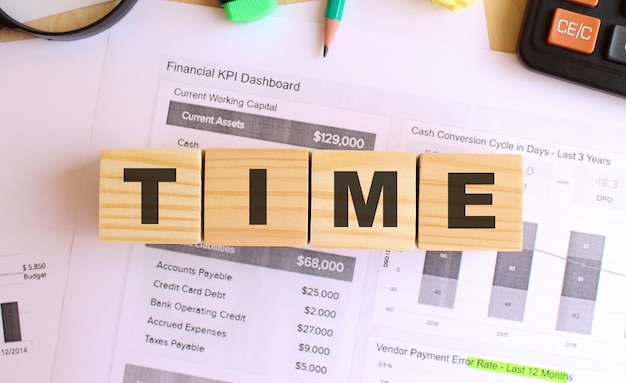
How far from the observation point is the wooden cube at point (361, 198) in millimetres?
473

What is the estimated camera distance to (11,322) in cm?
52

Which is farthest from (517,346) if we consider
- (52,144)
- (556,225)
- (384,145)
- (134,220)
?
(52,144)

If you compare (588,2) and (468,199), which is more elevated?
(588,2)

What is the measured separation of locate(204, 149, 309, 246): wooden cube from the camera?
474 mm

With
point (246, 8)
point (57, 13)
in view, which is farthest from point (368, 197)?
point (57, 13)

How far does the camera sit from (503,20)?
53 cm

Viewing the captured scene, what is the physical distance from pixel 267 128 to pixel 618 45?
34cm

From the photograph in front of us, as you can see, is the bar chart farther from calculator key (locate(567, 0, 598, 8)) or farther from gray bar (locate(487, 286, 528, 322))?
calculator key (locate(567, 0, 598, 8))

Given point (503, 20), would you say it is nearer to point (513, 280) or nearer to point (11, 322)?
point (513, 280)

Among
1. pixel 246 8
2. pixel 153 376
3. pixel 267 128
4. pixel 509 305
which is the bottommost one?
pixel 153 376

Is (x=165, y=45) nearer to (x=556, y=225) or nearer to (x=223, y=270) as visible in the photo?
(x=223, y=270)

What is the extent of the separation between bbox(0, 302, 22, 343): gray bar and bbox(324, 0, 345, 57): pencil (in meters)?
0.40

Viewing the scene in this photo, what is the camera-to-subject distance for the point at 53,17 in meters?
0.52

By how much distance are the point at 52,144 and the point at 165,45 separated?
15cm
